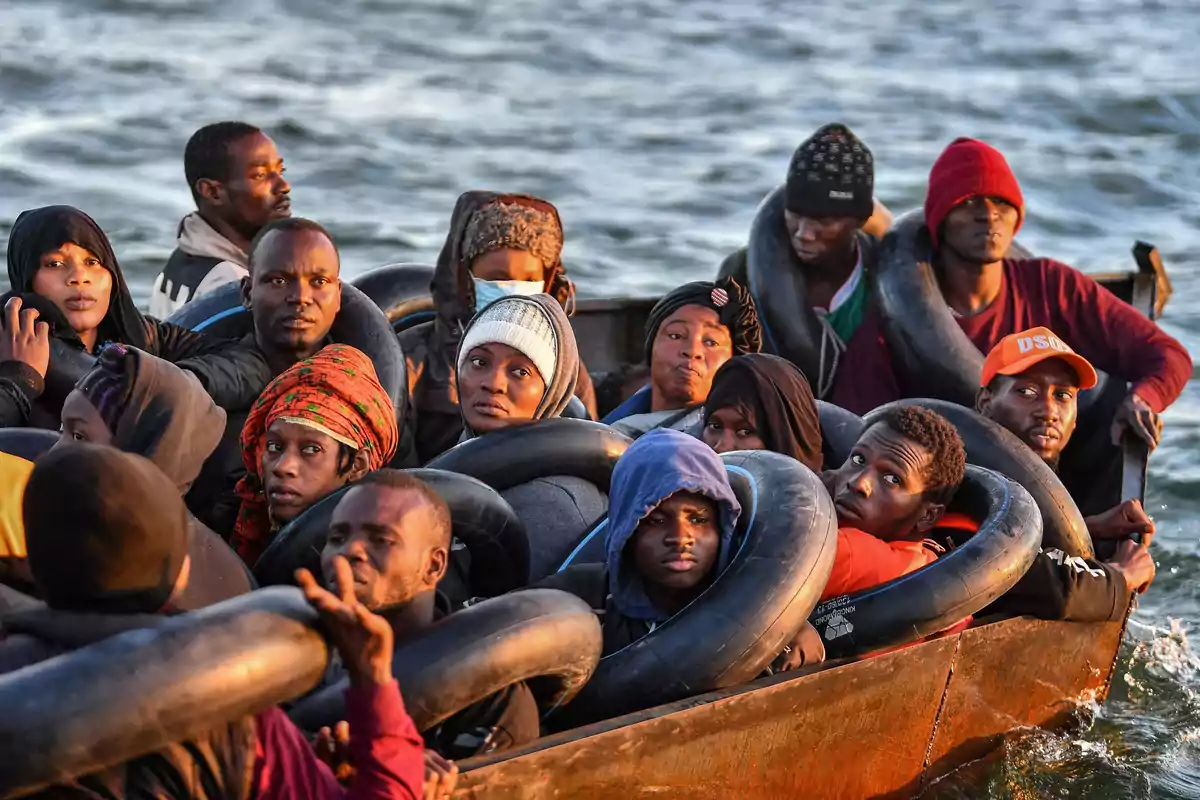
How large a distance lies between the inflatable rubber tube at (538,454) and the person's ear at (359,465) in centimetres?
37

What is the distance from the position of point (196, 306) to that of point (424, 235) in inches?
331

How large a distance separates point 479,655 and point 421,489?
15.8 inches

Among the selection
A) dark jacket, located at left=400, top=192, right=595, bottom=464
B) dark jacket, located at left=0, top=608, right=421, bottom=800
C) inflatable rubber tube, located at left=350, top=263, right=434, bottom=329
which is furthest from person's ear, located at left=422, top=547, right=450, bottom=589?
inflatable rubber tube, located at left=350, top=263, right=434, bottom=329

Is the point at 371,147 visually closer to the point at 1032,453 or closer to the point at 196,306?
the point at 196,306

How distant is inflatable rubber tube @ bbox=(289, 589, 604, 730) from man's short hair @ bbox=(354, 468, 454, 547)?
0.62 feet

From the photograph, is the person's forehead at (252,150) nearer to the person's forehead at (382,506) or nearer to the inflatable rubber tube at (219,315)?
the inflatable rubber tube at (219,315)

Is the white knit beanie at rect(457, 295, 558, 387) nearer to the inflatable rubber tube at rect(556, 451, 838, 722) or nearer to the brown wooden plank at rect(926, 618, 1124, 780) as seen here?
the inflatable rubber tube at rect(556, 451, 838, 722)

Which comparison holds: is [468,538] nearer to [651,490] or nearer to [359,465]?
[359,465]

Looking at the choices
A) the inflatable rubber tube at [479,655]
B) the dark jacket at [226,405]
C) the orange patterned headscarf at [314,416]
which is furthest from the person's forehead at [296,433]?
the inflatable rubber tube at [479,655]

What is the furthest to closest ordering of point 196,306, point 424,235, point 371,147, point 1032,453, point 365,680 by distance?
point 371,147
point 424,235
point 196,306
point 1032,453
point 365,680

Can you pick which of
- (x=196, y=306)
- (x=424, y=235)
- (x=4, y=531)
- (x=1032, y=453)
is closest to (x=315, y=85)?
(x=424, y=235)

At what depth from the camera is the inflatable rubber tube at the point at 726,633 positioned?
4.37 m

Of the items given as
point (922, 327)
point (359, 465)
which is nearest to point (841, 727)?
point (359, 465)

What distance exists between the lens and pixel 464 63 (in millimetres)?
20812
